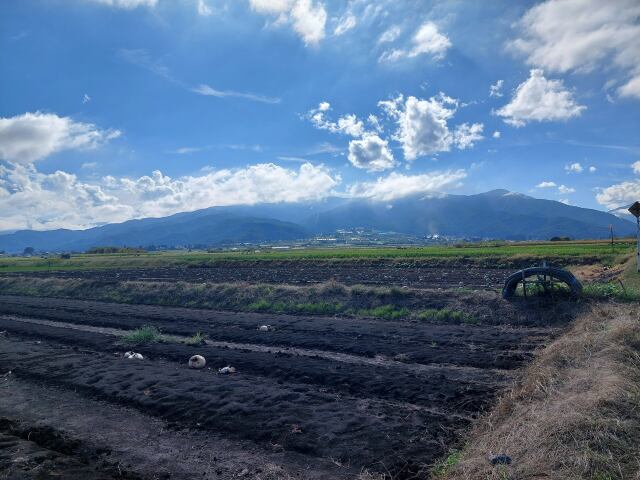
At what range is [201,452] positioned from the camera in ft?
27.6

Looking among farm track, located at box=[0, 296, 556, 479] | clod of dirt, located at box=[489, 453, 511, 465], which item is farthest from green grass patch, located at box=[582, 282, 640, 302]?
clod of dirt, located at box=[489, 453, 511, 465]

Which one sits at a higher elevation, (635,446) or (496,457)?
(635,446)

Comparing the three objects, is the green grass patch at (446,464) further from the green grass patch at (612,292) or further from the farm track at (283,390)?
the green grass patch at (612,292)

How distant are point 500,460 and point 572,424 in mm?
1190

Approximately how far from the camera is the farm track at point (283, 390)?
8.12 metres

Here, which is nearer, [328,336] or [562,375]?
[562,375]

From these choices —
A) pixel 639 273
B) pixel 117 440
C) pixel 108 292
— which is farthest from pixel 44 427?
pixel 108 292

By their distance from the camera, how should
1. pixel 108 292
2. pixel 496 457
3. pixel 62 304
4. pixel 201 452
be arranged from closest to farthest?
pixel 496 457 → pixel 201 452 → pixel 62 304 → pixel 108 292

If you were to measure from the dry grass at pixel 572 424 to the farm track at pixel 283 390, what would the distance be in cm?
133

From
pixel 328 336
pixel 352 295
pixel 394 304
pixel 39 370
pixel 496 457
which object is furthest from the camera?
pixel 352 295

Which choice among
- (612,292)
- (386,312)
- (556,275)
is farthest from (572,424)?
(386,312)

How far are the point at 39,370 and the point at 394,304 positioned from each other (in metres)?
16.3

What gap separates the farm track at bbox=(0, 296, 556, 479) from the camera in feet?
26.6

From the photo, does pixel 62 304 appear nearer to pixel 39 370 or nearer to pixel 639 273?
pixel 39 370
